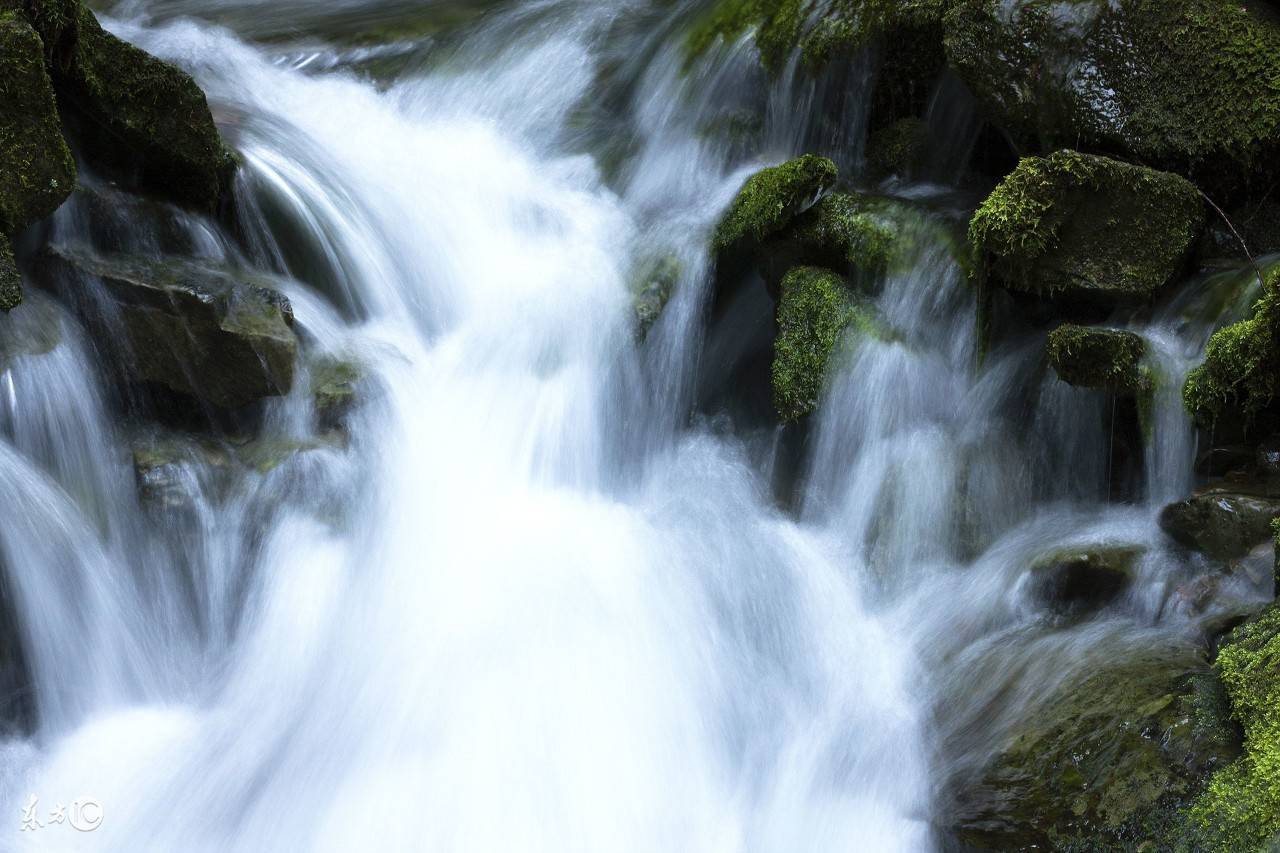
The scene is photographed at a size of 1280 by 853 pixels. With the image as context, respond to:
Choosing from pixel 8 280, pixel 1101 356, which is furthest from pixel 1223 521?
pixel 8 280

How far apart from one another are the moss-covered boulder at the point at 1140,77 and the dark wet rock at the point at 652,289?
→ 1.91 m

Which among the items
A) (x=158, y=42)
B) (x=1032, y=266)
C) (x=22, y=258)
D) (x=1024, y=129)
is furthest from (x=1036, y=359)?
(x=158, y=42)

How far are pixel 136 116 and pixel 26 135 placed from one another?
0.72m

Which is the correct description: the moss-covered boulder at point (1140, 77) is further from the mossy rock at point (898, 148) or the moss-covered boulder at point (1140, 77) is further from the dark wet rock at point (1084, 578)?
the dark wet rock at point (1084, 578)

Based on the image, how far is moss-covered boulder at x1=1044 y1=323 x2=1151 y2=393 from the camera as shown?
454 cm

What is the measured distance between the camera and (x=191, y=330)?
16.1 feet

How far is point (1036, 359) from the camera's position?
506 centimetres

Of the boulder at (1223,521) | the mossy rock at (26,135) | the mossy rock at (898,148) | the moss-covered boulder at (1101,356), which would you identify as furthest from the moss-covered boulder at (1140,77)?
the mossy rock at (26,135)

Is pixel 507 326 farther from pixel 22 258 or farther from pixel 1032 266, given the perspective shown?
pixel 1032 266

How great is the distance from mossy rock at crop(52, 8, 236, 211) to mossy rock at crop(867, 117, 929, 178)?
11.9 ft

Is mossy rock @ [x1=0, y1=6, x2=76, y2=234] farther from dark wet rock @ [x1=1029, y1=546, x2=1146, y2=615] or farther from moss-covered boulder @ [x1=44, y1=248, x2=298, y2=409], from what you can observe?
dark wet rock @ [x1=1029, y1=546, x2=1146, y2=615]

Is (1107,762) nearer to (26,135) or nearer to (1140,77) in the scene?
(1140,77)

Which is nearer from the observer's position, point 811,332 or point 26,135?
point 26,135

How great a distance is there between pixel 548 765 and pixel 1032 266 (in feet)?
10.1
